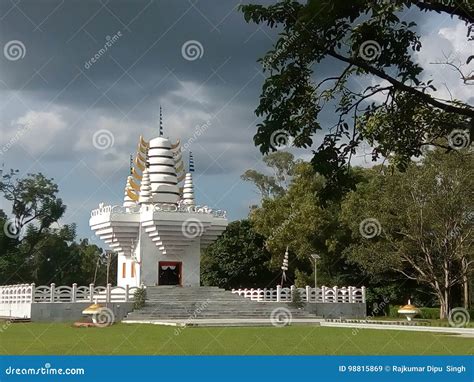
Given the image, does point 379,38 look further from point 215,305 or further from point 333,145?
point 215,305

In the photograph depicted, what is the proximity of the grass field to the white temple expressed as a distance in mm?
12134

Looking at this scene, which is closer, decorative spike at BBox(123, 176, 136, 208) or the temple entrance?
the temple entrance

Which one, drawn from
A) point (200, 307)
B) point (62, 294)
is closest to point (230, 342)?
point (200, 307)

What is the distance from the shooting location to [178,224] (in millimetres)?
32438

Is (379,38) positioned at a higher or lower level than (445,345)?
higher

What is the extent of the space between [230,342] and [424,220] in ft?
59.9

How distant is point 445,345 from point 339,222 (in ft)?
78.0

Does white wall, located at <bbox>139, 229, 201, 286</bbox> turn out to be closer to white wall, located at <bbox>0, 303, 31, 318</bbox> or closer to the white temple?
the white temple

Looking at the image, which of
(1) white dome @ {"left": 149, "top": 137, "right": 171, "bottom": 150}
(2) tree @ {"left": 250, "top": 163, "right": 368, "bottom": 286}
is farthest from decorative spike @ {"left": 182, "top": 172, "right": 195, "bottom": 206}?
(2) tree @ {"left": 250, "top": 163, "right": 368, "bottom": 286}

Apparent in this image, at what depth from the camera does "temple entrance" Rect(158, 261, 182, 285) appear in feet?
109

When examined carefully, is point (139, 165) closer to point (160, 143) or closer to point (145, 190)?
point (160, 143)

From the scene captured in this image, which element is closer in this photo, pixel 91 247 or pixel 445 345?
pixel 445 345

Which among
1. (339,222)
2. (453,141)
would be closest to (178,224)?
(339,222)

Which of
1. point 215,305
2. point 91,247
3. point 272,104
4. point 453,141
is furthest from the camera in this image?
point 91,247
